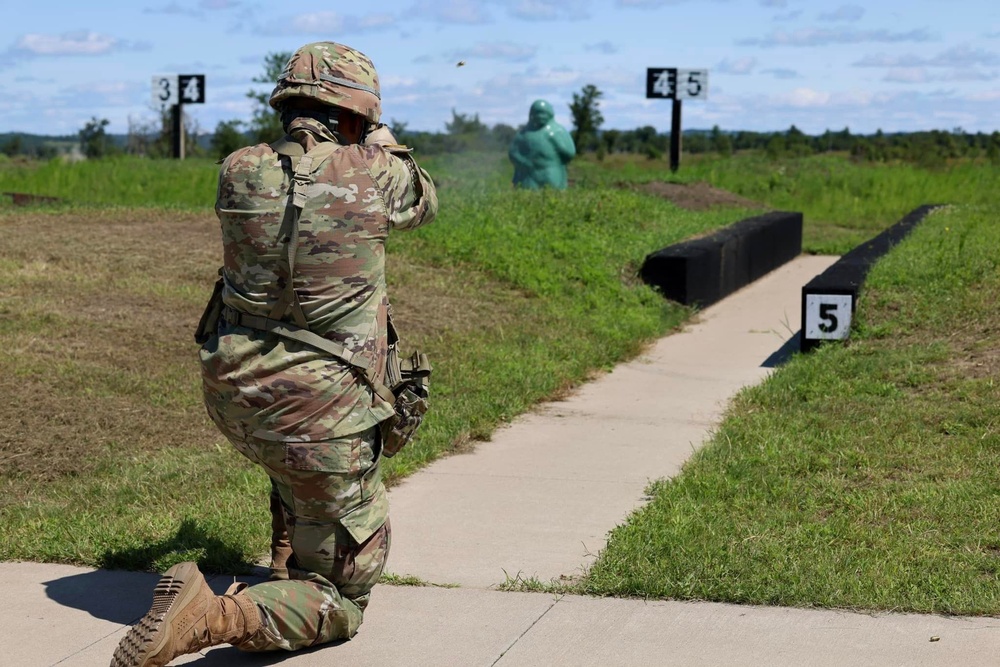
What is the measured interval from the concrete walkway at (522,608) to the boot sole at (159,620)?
1.65ft

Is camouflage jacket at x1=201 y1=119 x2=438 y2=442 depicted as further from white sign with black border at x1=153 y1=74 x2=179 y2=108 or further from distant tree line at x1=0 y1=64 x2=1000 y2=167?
white sign with black border at x1=153 y1=74 x2=179 y2=108

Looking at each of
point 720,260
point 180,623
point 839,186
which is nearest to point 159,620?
point 180,623

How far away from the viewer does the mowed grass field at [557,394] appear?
4695 millimetres

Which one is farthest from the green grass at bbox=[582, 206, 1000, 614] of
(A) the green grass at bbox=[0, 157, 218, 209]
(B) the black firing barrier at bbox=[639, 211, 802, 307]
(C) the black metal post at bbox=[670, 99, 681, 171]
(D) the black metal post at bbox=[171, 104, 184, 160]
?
(D) the black metal post at bbox=[171, 104, 184, 160]

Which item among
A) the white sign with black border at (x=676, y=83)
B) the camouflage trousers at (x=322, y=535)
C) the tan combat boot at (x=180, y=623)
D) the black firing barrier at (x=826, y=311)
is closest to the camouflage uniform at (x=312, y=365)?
the camouflage trousers at (x=322, y=535)

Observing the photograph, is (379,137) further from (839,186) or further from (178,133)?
(178,133)

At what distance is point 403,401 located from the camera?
392 centimetres

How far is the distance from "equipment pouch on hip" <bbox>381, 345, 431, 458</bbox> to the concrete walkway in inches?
25.8

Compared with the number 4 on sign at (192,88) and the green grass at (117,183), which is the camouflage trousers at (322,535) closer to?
the green grass at (117,183)

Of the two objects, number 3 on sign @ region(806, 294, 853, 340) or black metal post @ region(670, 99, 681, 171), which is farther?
black metal post @ region(670, 99, 681, 171)

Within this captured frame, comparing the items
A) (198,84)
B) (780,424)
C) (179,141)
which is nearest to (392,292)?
(780,424)

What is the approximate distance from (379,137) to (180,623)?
61.2 inches

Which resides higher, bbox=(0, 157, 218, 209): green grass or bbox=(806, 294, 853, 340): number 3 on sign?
bbox=(0, 157, 218, 209): green grass

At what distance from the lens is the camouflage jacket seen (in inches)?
145
